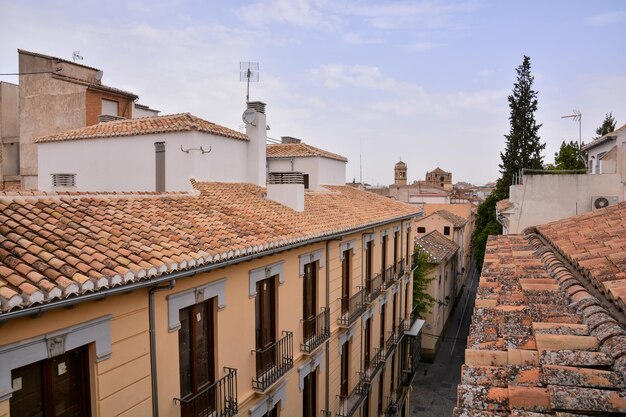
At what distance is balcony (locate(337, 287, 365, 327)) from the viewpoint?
533 inches

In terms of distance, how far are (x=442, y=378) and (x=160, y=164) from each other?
74.1 ft

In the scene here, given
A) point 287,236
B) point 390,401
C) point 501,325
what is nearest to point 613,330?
point 501,325

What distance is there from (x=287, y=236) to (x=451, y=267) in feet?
107

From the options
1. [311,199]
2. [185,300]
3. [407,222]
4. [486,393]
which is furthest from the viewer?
[407,222]

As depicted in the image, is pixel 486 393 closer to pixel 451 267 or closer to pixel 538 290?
pixel 538 290

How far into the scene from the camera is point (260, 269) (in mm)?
8898

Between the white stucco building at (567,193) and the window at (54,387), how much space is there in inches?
693

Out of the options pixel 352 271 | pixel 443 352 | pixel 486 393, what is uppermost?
pixel 486 393

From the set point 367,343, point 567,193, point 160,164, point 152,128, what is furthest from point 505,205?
point 152,128

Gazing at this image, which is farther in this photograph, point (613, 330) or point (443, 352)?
point (443, 352)

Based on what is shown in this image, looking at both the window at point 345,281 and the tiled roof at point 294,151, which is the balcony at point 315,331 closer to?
the window at point 345,281

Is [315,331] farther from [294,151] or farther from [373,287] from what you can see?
[294,151]

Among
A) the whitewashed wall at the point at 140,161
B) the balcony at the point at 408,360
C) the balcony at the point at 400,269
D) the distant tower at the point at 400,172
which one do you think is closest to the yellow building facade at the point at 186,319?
the whitewashed wall at the point at 140,161

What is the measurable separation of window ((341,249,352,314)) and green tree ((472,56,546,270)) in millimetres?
27520
